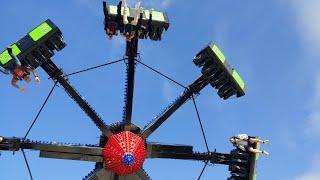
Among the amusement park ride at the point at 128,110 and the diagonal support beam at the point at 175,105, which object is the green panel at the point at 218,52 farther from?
the diagonal support beam at the point at 175,105

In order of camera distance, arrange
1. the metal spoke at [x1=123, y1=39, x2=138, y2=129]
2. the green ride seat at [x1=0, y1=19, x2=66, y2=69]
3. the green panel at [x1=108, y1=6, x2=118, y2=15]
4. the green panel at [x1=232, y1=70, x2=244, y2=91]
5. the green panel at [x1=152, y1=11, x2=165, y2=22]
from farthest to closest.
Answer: the green panel at [x1=232, y1=70, x2=244, y2=91] → the green panel at [x1=152, y1=11, x2=165, y2=22] → the metal spoke at [x1=123, y1=39, x2=138, y2=129] → the green panel at [x1=108, y1=6, x2=118, y2=15] → the green ride seat at [x1=0, y1=19, x2=66, y2=69]

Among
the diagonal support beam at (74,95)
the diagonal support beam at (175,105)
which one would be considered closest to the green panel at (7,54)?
the diagonal support beam at (74,95)

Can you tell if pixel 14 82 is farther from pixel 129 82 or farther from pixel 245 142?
pixel 245 142

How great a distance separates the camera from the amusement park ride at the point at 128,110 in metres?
34.2

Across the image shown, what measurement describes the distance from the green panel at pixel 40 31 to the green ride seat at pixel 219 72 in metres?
7.74

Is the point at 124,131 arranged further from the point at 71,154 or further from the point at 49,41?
the point at 49,41

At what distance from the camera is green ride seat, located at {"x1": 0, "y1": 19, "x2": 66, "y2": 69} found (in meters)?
33.8

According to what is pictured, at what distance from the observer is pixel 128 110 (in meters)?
35.2

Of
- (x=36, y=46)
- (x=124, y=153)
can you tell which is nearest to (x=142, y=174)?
(x=124, y=153)

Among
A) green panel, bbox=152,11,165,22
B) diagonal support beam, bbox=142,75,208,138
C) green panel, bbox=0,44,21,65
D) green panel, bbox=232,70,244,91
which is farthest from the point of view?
green panel, bbox=232,70,244,91

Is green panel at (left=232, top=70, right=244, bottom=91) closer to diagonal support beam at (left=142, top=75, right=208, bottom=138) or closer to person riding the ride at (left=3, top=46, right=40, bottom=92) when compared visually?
diagonal support beam at (left=142, top=75, right=208, bottom=138)

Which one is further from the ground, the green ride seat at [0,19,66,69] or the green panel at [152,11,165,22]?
the green panel at [152,11,165,22]

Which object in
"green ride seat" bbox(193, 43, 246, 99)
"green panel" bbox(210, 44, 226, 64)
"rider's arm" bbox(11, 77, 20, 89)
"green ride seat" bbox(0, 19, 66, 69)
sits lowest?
"rider's arm" bbox(11, 77, 20, 89)

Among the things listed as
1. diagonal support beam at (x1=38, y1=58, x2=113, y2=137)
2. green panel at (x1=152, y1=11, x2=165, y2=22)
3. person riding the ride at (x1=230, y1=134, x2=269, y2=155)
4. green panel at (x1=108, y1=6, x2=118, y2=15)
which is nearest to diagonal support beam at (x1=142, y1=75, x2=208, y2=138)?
diagonal support beam at (x1=38, y1=58, x2=113, y2=137)
